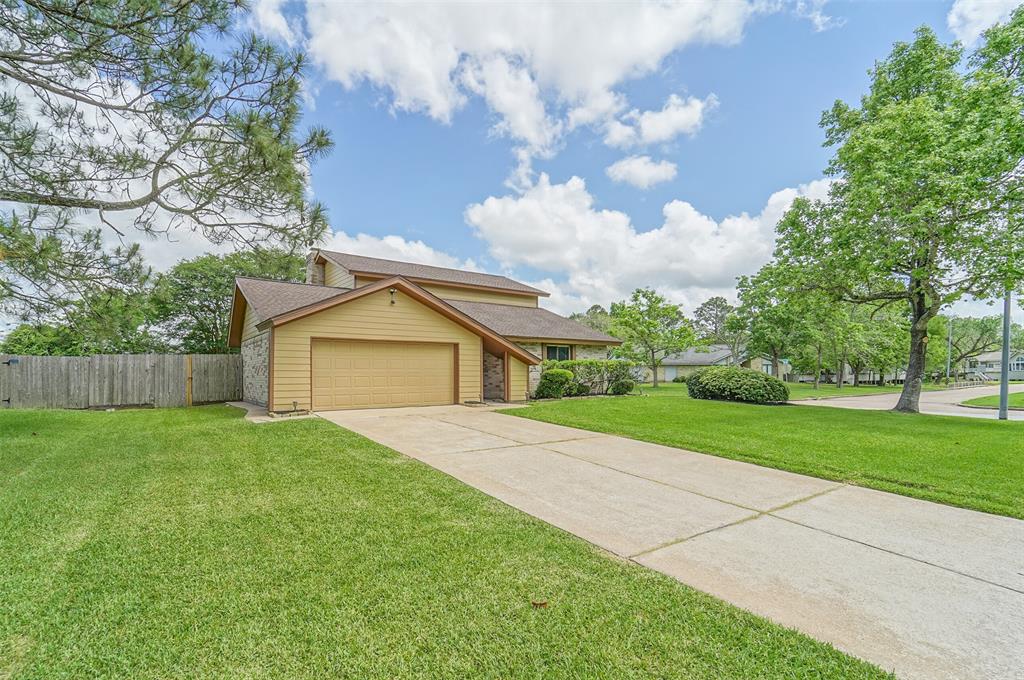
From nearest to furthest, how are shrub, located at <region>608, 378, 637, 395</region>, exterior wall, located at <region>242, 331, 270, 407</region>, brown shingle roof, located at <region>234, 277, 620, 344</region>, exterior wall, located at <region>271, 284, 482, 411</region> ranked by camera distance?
exterior wall, located at <region>271, 284, 482, 411</region>
exterior wall, located at <region>242, 331, 270, 407</region>
brown shingle roof, located at <region>234, 277, 620, 344</region>
shrub, located at <region>608, 378, 637, 395</region>

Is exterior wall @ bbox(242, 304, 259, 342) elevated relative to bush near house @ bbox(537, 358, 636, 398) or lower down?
elevated

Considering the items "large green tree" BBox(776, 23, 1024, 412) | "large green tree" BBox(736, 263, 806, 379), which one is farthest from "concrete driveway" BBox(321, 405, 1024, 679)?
"large green tree" BBox(736, 263, 806, 379)

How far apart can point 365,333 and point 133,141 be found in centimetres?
642

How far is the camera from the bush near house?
17.7m

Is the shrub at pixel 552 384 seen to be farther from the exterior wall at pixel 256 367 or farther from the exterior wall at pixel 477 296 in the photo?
the exterior wall at pixel 256 367

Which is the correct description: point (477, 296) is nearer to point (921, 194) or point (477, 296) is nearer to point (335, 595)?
point (921, 194)

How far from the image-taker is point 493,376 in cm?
1577

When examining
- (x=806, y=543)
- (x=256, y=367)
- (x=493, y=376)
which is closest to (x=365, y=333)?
(x=256, y=367)

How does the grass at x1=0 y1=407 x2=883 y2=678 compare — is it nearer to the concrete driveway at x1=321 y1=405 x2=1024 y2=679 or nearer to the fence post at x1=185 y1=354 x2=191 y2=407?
the concrete driveway at x1=321 y1=405 x2=1024 y2=679

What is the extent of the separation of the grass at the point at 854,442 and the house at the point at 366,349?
274cm

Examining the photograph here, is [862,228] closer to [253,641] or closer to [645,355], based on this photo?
[645,355]

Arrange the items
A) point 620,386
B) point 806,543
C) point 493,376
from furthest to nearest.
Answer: point 620,386, point 493,376, point 806,543

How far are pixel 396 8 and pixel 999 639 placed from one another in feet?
38.1

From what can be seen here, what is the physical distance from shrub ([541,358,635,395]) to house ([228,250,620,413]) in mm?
1199
